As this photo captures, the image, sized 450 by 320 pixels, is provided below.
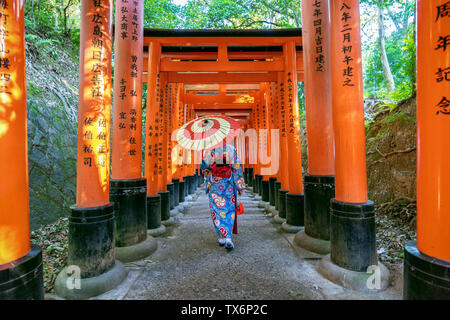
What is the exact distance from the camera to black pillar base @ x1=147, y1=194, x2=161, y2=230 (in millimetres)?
4992

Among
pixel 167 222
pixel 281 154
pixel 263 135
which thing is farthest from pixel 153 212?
pixel 263 135

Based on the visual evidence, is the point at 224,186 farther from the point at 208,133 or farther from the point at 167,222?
the point at 167,222

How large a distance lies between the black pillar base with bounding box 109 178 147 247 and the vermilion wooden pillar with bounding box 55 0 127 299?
0.76 meters

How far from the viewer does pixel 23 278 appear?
6.05ft

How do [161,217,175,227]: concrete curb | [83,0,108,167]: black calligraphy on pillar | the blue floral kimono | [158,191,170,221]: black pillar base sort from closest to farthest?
1. [83,0,108,167]: black calligraphy on pillar
2. the blue floral kimono
3. [161,217,175,227]: concrete curb
4. [158,191,170,221]: black pillar base

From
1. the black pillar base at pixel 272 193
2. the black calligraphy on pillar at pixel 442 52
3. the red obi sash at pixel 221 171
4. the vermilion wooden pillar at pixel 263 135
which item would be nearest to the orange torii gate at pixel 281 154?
the black calligraphy on pillar at pixel 442 52

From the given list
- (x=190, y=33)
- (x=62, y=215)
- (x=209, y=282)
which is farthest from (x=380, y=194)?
(x=62, y=215)

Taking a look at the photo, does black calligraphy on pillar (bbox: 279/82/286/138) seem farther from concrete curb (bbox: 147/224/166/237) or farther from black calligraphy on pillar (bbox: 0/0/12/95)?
black calligraphy on pillar (bbox: 0/0/12/95)

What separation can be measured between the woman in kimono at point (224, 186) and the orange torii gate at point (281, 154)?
124 cm

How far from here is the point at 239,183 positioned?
446cm

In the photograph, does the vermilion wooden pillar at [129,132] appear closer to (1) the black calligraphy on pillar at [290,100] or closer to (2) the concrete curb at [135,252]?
(2) the concrete curb at [135,252]

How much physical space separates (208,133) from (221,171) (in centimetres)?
76

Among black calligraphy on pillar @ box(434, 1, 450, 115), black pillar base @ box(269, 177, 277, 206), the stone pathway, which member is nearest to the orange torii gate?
black calligraphy on pillar @ box(434, 1, 450, 115)
